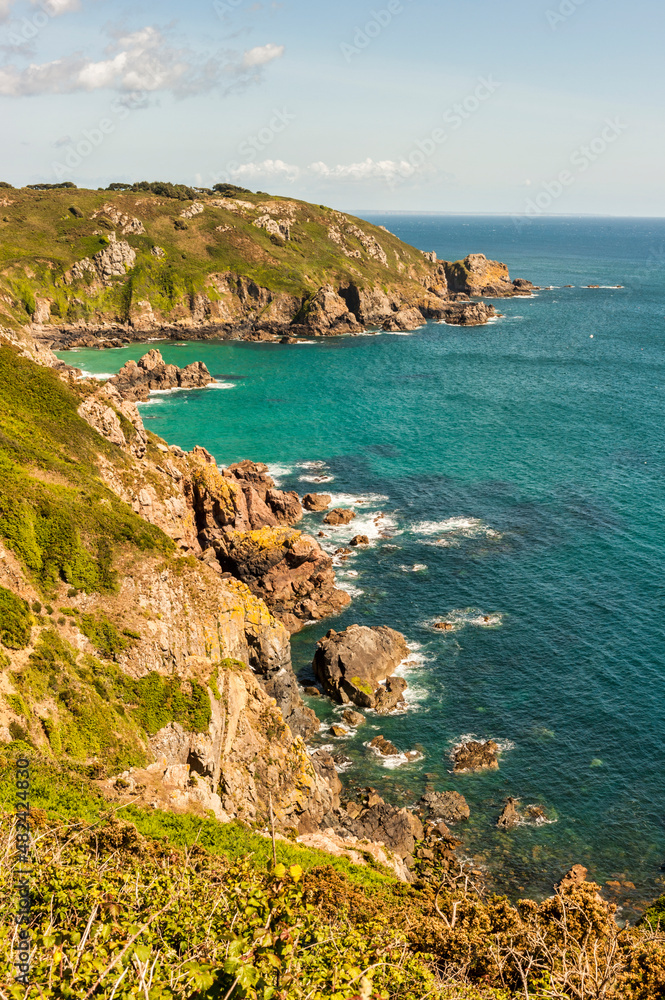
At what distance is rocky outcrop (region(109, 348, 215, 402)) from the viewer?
139250mm

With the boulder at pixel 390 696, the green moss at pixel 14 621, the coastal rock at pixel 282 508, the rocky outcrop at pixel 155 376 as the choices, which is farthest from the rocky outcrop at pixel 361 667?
the rocky outcrop at pixel 155 376

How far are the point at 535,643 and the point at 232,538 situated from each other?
104 ft

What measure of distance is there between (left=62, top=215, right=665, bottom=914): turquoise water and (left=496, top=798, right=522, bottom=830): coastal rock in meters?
0.78

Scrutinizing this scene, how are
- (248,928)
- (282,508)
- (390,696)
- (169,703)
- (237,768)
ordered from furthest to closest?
(282,508), (390,696), (237,768), (169,703), (248,928)

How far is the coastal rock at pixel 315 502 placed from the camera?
289ft

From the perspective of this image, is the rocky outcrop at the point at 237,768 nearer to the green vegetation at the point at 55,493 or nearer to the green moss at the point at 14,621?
the green moss at the point at 14,621

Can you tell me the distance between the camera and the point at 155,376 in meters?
142

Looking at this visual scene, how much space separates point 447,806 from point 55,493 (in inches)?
1321

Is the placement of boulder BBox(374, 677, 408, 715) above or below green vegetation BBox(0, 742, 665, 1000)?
below

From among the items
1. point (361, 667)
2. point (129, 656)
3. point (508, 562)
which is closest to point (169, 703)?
point (129, 656)

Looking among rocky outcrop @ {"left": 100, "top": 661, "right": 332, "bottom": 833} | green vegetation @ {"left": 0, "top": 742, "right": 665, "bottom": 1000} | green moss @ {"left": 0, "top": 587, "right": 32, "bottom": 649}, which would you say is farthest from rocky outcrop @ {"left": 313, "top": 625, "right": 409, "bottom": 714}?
green moss @ {"left": 0, "top": 587, "right": 32, "bottom": 649}

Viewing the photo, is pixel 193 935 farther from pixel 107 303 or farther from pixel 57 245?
pixel 57 245

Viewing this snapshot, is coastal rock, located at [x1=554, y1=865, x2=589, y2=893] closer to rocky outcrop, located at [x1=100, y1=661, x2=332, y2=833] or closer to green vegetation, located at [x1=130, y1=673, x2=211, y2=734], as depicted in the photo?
rocky outcrop, located at [x1=100, y1=661, x2=332, y2=833]

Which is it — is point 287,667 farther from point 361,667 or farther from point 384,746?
point 384,746
